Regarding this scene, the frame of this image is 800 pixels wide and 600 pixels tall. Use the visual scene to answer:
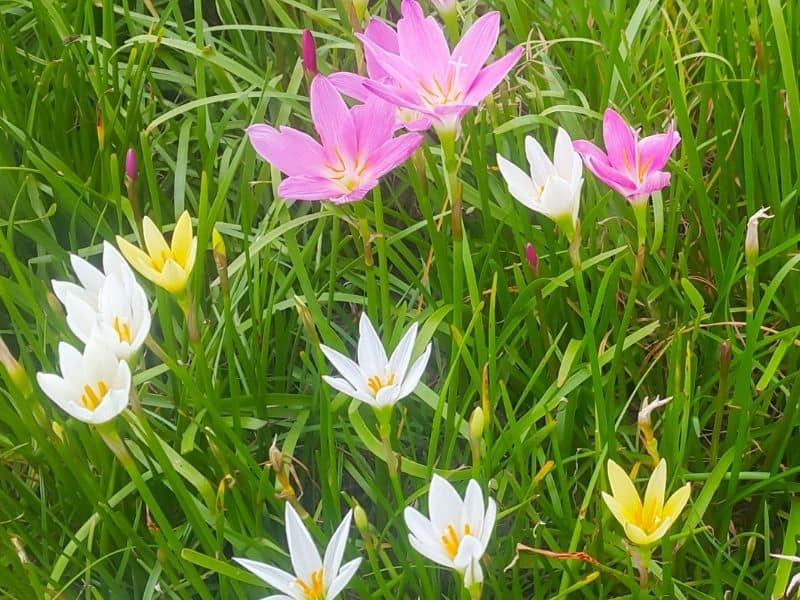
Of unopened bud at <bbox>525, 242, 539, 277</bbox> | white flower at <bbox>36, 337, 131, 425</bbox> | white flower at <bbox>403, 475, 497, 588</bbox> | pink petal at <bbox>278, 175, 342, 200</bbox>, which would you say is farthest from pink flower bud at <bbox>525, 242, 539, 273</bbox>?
white flower at <bbox>36, 337, 131, 425</bbox>

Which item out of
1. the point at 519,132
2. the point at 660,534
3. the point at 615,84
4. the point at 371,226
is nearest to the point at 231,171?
the point at 371,226

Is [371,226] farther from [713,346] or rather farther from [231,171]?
[713,346]

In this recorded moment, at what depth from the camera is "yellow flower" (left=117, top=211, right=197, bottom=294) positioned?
0.84 metres

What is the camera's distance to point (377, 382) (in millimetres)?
853

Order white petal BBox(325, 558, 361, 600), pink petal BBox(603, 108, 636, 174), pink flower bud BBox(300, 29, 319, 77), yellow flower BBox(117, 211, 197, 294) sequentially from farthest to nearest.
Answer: pink flower bud BBox(300, 29, 319, 77) < pink petal BBox(603, 108, 636, 174) < yellow flower BBox(117, 211, 197, 294) < white petal BBox(325, 558, 361, 600)

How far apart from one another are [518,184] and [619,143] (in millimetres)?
105

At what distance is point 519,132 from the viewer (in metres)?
1.32

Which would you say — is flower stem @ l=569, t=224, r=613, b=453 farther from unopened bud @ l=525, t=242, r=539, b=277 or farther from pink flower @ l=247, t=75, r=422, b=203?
pink flower @ l=247, t=75, r=422, b=203

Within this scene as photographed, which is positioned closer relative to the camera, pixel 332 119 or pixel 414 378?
pixel 414 378

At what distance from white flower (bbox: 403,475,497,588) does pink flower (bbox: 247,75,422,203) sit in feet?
0.98

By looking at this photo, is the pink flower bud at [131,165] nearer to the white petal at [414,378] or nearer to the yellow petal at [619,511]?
the white petal at [414,378]

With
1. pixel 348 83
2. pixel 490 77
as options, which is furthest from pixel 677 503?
pixel 348 83

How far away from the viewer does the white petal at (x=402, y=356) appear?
2.77ft

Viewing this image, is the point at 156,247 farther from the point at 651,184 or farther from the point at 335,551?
the point at 651,184
